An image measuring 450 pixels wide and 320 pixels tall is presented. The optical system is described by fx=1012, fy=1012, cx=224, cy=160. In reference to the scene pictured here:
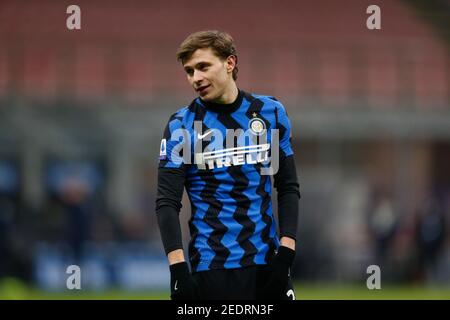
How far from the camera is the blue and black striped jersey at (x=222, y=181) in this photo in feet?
15.8

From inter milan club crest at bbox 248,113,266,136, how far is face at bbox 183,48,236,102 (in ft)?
0.65

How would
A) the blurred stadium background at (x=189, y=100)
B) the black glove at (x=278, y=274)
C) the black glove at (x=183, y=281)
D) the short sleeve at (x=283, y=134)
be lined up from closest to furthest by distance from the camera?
the black glove at (x=183, y=281) → the black glove at (x=278, y=274) → the short sleeve at (x=283, y=134) → the blurred stadium background at (x=189, y=100)

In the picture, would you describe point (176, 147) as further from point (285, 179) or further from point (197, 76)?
point (285, 179)

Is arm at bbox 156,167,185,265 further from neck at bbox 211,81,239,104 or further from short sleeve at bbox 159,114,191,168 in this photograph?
neck at bbox 211,81,239,104

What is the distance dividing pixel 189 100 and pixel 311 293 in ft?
21.2

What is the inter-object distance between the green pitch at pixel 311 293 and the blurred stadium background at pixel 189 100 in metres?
0.12

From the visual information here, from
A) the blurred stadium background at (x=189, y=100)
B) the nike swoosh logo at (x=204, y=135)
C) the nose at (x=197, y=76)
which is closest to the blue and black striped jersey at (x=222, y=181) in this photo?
the nike swoosh logo at (x=204, y=135)

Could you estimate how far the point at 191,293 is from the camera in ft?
15.3

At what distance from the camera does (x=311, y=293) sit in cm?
1536

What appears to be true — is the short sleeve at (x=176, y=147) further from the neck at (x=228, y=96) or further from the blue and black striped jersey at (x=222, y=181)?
the neck at (x=228, y=96)

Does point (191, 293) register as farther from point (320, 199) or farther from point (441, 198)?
point (441, 198)

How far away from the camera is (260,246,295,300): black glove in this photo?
15.6 ft

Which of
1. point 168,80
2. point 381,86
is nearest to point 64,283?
point 168,80

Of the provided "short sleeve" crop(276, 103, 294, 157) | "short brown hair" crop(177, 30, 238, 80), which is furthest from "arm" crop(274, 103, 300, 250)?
"short brown hair" crop(177, 30, 238, 80)
